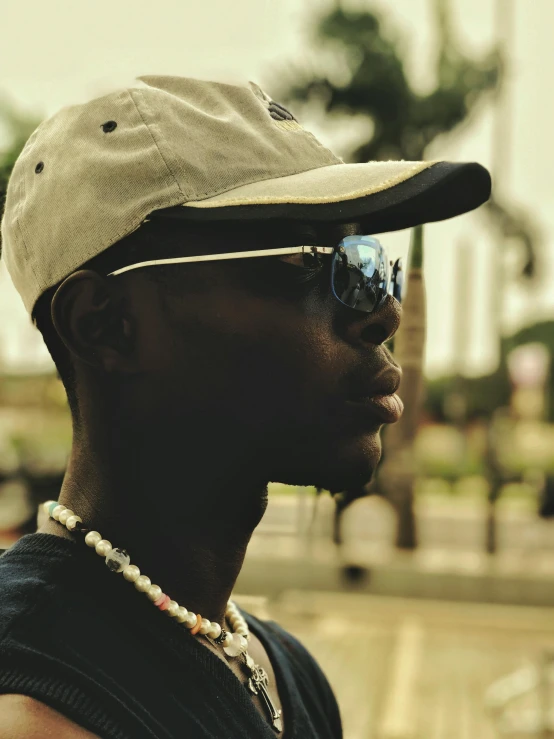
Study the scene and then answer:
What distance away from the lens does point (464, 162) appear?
149cm

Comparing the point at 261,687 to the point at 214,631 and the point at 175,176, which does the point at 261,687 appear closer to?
the point at 214,631

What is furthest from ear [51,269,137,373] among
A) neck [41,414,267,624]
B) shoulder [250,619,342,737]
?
shoulder [250,619,342,737]

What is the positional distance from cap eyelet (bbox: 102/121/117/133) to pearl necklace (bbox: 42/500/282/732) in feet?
1.99

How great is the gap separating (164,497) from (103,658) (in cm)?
28

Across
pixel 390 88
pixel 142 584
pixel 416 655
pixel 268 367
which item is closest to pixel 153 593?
pixel 142 584

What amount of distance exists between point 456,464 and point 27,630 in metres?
15.5

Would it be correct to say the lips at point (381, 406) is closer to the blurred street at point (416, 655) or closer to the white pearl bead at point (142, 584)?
the white pearl bead at point (142, 584)

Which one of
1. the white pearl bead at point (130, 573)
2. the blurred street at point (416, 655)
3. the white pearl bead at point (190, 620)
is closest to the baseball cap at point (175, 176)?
the white pearl bead at point (130, 573)

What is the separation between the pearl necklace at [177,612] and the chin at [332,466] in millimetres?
258

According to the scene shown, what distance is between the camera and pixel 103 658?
1277 millimetres

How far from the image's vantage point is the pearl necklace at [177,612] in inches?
55.6

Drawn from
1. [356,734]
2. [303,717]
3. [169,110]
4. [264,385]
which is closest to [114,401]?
[264,385]

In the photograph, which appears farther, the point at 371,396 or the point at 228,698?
Result: the point at 371,396

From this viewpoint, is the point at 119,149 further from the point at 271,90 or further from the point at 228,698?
the point at 271,90
